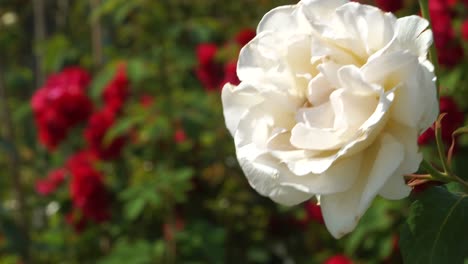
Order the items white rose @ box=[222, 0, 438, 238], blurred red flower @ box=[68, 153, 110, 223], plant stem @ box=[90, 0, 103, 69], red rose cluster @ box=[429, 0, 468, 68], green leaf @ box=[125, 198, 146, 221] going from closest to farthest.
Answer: white rose @ box=[222, 0, 438, 238] → red rose cluster @ box=[429, 0, 468, 68] → green leaf @ box=[125, 198, 146, 221] → blurred red flower @ box=[68, 153, 110, 223] → plant stem @ box=[90, 0, 103, 69]

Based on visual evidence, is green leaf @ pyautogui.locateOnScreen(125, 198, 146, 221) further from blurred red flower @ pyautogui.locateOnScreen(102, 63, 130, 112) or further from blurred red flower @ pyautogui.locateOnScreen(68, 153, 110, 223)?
blurred red flower @ pyautogui.locateOnScreen(102, 63, 130, 112)

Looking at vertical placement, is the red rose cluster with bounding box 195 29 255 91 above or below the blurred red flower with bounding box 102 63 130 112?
below

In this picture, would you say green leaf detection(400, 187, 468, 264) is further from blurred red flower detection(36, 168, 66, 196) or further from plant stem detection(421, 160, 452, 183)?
blurred red flower detection(36, 168, 66, 196)

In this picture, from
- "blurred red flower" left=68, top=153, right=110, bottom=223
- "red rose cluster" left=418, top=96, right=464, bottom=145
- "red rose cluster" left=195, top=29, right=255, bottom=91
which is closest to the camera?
"red rose cluster" left=418, top=96, right=464, bottom=145

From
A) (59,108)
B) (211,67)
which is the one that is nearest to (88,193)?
(59,108)

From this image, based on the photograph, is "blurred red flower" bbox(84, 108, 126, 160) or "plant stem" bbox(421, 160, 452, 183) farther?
"blurred red flower" bbox(84, 108, 126, 160)

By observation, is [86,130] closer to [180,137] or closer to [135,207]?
[180,137]

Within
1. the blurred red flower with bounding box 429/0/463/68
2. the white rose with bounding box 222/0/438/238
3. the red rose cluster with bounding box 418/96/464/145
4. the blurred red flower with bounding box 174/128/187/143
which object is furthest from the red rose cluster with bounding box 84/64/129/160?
the white rose with bounding box 222/0/438/238

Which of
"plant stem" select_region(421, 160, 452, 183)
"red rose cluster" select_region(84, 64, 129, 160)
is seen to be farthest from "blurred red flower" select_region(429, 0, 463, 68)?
"plant stem" select_region(421, 160, 452, 183)

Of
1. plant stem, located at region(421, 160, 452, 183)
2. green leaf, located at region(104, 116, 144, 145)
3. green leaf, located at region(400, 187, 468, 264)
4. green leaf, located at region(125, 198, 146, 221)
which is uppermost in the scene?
plant stem, located at region(421, 160, 452, 183)
